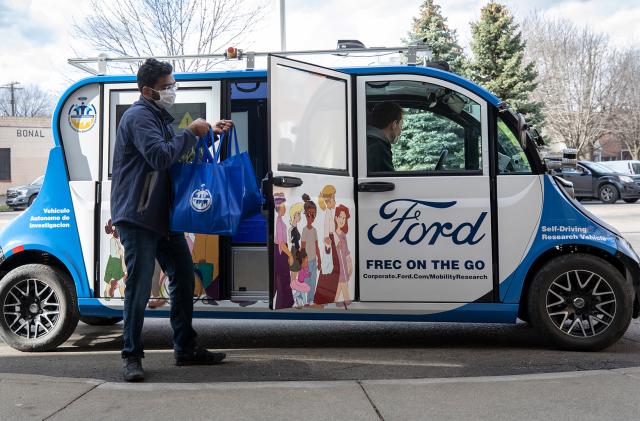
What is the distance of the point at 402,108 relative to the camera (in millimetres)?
5625

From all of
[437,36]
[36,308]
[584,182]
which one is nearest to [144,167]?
[36,308]

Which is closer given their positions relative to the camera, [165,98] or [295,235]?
[165,98]

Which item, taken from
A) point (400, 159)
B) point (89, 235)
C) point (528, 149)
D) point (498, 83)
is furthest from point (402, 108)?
point (498, 83)

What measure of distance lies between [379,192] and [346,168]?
0.31m

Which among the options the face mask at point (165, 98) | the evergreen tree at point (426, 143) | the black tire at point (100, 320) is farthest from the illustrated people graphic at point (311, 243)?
the black tire at point (100, 320)

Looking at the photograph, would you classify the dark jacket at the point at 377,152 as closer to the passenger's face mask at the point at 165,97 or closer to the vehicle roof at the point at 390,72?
the vehicle roof at the point at 390,72

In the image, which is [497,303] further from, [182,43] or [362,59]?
[182,43]

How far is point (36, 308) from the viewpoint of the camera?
5.64m

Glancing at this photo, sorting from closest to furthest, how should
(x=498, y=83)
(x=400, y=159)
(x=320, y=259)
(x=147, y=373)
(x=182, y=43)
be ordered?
(x=147, y=373) < (x=320, y=259) < (x=400, y=159) < (x=182, y=43) < (x=498, y=83)

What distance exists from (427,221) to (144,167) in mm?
2139

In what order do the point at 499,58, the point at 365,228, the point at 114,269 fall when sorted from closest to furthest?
the point at 365,228, the point at 114,269, the point at 499,58

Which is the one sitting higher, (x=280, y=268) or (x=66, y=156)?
(x=66, y=156)

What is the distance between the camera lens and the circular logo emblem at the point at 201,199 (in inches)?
182

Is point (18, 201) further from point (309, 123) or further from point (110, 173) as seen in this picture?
point (309, 123)
